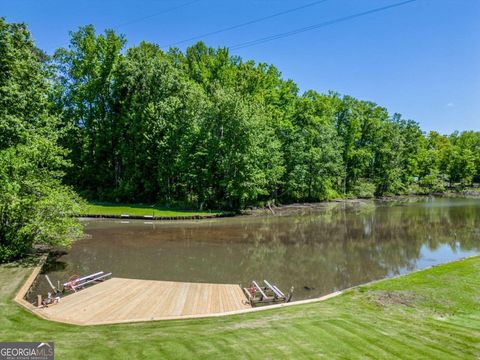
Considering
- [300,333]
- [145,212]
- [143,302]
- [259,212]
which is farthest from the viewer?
[259,212]

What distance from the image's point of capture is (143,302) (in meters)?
11.2

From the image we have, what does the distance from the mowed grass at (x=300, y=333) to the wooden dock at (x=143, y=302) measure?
3.35ft

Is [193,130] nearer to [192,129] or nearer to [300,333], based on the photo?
[192,129]

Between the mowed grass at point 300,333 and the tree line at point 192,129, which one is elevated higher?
the tree line at point 192,129

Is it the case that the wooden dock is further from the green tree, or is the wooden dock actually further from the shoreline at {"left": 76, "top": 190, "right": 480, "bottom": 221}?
the shoreline at {"left": 76, "top": 190, "right": 480, "bottom": 221}

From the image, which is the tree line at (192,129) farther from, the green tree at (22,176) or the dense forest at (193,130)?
the green tree at (22,176)

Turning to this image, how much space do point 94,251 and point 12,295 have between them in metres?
7.86

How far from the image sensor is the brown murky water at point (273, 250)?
15383 millimetres

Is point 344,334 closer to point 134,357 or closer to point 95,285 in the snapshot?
point 134,357

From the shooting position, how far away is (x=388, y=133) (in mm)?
61562

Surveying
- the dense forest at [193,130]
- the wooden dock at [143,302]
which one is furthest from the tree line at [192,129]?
the wooden dock at [143,302]

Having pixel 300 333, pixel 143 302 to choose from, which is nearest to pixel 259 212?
pixel 143 302

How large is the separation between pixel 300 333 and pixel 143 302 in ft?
19.5

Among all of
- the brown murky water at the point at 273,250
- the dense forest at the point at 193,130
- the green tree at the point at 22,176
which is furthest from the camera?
the dense forest at the point at 193,130
